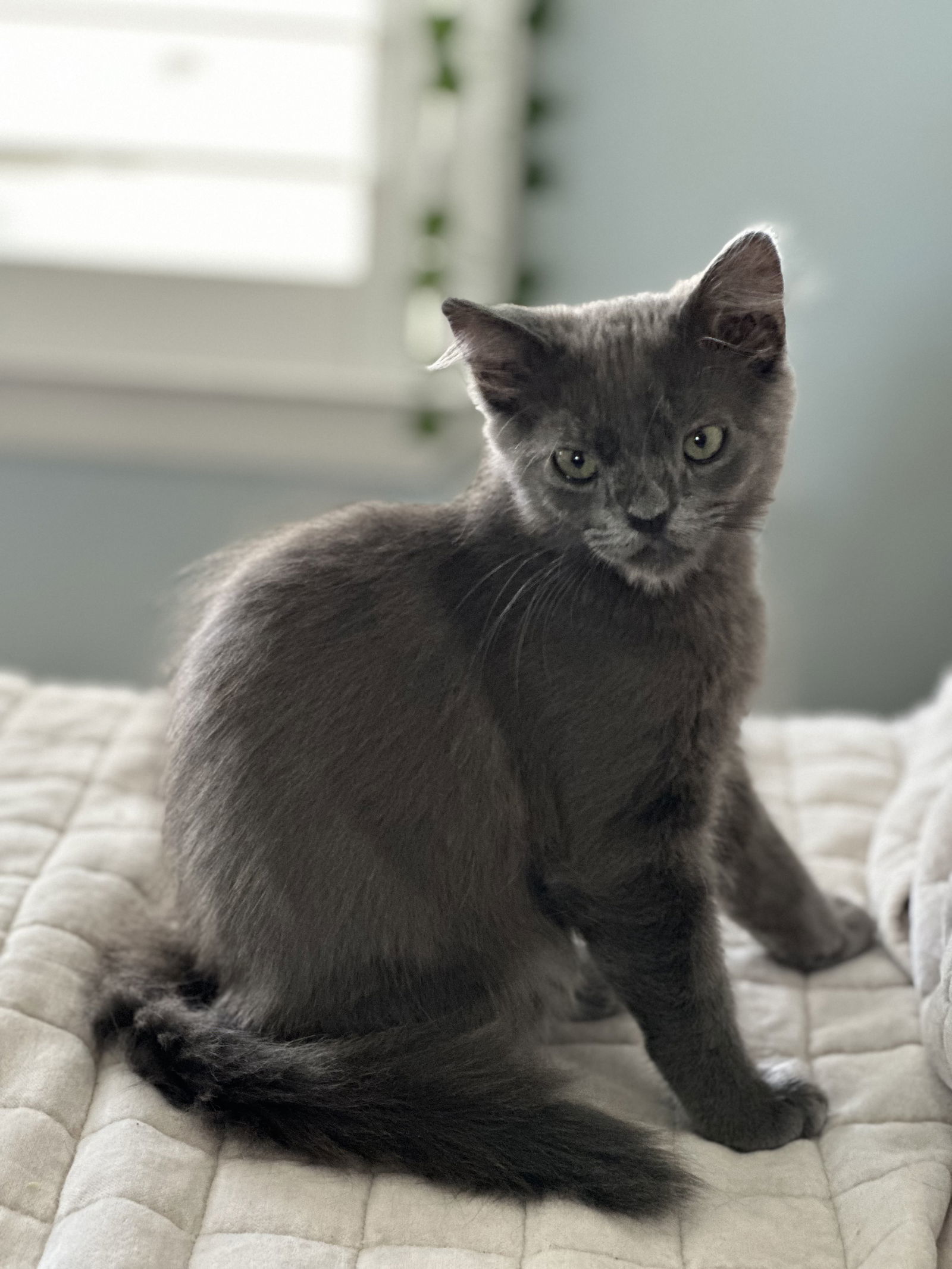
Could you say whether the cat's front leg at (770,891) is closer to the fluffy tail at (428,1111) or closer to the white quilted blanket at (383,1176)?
the white quilted blanket at (383,1176)

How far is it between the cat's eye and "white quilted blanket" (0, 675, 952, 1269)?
0.48 metres

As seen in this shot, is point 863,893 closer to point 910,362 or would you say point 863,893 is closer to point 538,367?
point 538,367

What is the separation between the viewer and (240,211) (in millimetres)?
2039

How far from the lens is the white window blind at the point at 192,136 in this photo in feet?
6.42

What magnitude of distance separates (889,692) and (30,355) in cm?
141

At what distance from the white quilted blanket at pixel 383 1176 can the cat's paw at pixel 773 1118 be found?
0.01m

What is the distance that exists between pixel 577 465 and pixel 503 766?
0.78 feet

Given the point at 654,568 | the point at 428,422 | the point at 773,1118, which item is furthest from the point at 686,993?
the point at 428,422

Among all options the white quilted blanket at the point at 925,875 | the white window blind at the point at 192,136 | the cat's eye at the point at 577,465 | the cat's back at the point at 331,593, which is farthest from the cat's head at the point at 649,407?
the white window blind at the point at 192,136

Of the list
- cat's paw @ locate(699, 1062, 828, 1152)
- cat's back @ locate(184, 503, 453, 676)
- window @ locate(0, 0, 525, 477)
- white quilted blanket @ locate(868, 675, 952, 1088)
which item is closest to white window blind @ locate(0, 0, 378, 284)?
window @ locate(0, 0, 525, 477)

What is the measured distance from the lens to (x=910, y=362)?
1.94 m

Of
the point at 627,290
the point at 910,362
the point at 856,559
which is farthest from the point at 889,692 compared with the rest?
the point at 627,290

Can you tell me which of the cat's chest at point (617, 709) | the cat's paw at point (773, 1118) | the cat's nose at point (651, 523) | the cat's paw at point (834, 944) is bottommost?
the cat's paw at point (834, 944)

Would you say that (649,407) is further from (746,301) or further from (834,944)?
(834,944)
